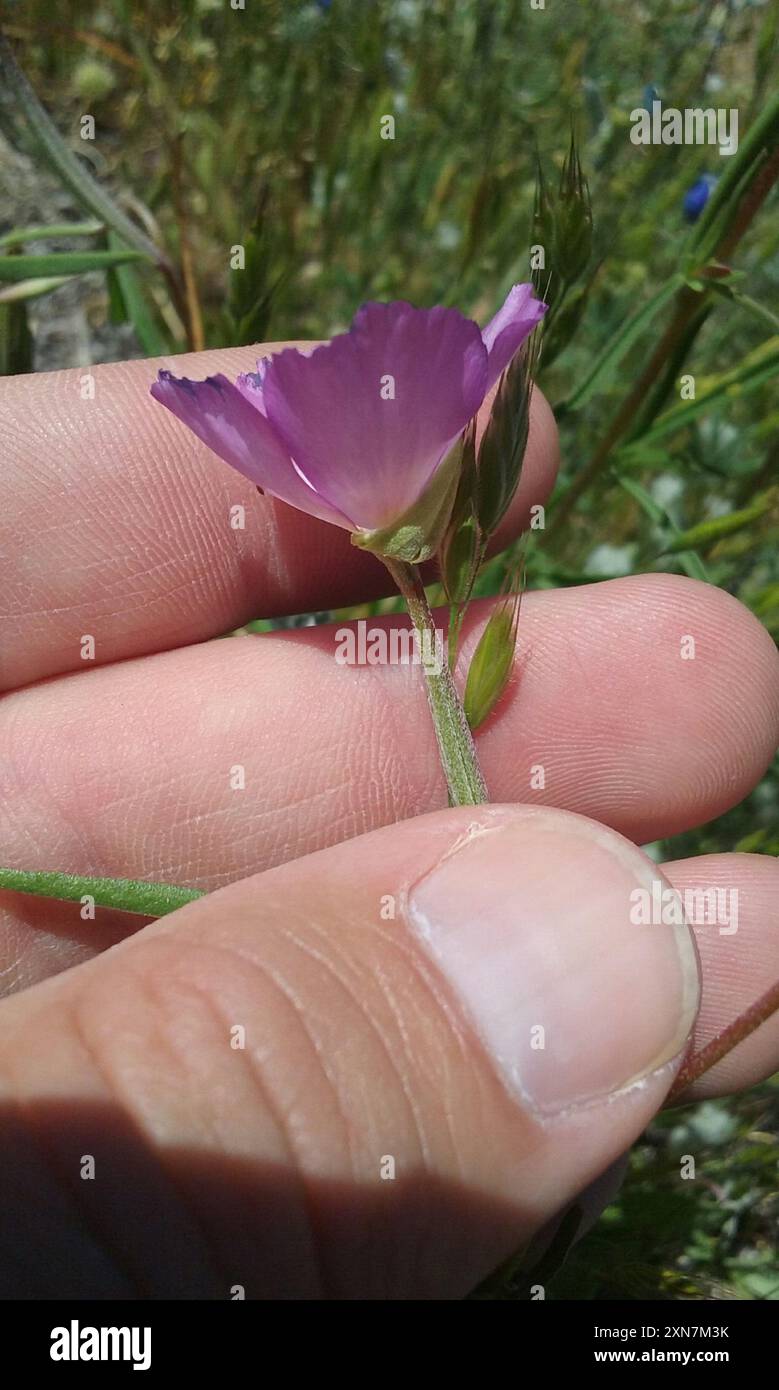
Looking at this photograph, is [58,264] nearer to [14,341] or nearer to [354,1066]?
[14,341]

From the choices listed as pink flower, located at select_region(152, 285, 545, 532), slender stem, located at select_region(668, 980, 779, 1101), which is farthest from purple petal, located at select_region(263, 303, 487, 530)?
slender stem, located at select_region(668, 980, 779, 1101)

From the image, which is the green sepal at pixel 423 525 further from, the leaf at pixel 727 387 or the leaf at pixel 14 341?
the leaf at pixel 14 341

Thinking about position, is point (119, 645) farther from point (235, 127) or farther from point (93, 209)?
point (235, 127)

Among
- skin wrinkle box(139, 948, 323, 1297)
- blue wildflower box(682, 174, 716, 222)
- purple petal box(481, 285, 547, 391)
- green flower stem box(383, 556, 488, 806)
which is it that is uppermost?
blue wildflower box(682, 174, 716, 222)

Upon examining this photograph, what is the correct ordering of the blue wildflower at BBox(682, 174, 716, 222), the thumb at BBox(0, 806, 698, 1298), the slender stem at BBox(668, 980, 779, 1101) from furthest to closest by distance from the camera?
the blue wildflower at BBox(682, 174, 716, 222) < the slender stem at BBox(668, 980, 779, 1101) < the thumb at BBox(0, 806, 698, 1298)

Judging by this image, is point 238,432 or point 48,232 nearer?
A: point 238,432

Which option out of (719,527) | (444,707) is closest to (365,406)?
(444,707)

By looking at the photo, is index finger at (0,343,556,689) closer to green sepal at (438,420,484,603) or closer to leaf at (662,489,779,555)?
leaf at (662,489,779,555)
